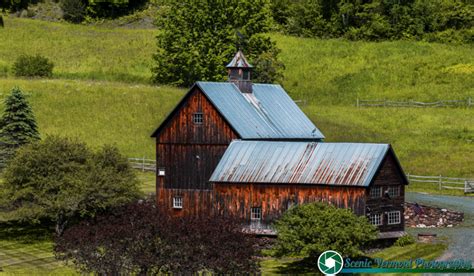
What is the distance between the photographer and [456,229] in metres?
52.2

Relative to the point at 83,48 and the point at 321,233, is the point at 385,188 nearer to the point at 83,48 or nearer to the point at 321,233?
the point at 321,233

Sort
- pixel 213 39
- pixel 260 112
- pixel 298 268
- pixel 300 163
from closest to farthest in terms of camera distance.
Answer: pixel 298 268 → pixel 300 163 → pixel 260 112 → pixel 213 39

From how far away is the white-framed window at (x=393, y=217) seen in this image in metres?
48.0

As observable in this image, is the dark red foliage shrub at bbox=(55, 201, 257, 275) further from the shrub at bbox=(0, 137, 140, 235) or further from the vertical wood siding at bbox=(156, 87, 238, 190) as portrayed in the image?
the vertical wood siding at bbox=(156, 87, 238, 190)

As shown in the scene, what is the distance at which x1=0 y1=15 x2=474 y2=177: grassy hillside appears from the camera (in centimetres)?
7969

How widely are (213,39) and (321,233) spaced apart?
5605 centimetres

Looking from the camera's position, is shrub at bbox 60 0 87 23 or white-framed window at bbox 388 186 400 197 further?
shrub at bbox 60 0 87 23

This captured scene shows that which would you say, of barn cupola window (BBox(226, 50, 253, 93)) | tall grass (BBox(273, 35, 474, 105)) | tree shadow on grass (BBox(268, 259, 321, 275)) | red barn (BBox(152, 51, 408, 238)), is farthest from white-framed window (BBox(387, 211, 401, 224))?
tall grass (BBox(273, 35, 474, 105))

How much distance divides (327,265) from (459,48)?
96.1 meters

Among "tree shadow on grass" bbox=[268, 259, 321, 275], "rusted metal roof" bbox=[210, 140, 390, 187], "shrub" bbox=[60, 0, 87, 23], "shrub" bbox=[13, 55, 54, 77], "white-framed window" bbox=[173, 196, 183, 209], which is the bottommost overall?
"tree shadow on grass" bbox=[268, 259, 321, 275]

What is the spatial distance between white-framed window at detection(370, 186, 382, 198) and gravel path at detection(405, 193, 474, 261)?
4.10 metres

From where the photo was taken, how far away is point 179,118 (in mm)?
53969

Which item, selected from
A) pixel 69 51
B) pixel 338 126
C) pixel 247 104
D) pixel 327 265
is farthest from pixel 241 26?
pixel 327 265

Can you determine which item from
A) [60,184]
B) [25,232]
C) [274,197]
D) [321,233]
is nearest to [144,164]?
[25,232]
